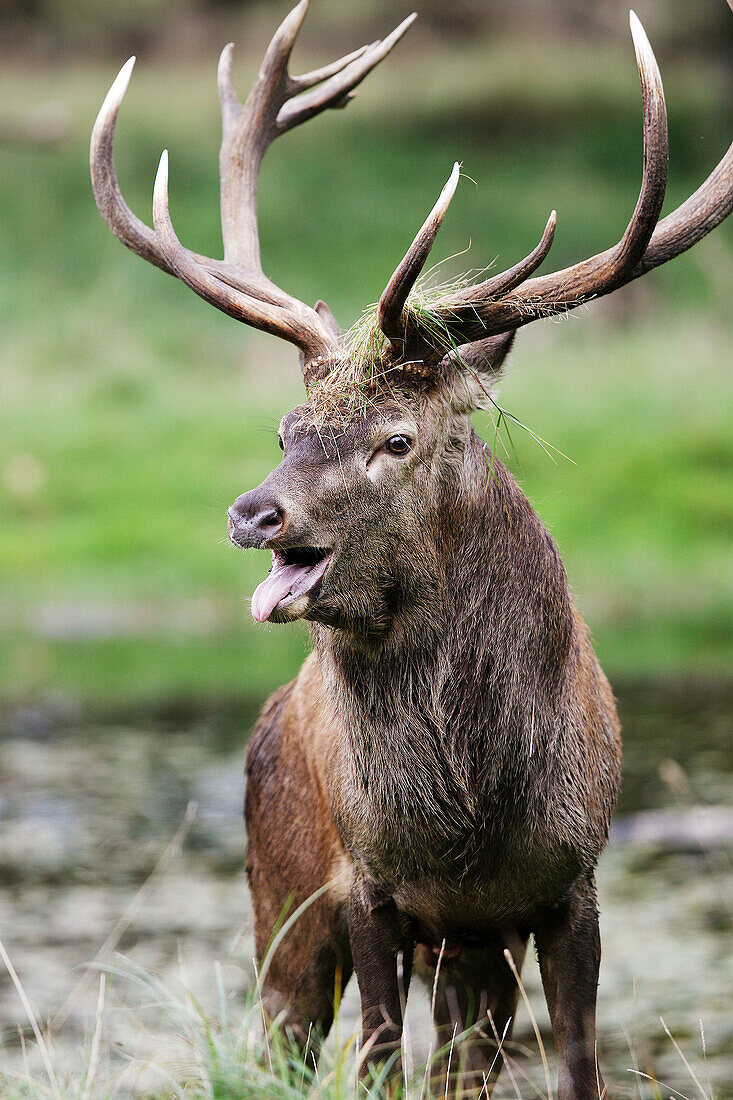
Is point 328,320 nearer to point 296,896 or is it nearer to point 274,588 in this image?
point 274,588

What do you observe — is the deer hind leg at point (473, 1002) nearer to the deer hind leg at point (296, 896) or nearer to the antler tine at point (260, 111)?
the deer hind leg at point (296, 896)

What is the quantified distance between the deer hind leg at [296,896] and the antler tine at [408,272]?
1.48 metres

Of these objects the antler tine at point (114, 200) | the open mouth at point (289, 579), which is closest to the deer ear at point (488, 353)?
the open mouth at point (289, 579)

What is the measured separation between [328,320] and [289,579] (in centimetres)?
109

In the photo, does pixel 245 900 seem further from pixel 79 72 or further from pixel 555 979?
pixel 79 72

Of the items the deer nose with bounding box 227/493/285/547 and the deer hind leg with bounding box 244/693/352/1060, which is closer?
the deer nose with bounding box 227/493/285/547

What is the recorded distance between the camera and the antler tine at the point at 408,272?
3.99 metres

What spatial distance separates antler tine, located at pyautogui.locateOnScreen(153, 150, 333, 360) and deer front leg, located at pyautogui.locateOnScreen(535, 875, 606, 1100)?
5.27ft

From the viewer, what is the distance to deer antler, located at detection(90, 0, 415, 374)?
4.51m

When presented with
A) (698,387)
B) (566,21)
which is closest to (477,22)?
(566,21)

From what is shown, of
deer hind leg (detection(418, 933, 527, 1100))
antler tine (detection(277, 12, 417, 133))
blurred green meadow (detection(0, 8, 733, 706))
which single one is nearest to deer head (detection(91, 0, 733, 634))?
deer hind leg (detection(418, 933, 527, 1100))

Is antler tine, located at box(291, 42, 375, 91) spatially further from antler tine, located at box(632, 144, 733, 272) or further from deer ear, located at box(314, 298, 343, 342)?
antler tine, located at box(632, 144, 733, 272)

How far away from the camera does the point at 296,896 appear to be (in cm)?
Answer: 494

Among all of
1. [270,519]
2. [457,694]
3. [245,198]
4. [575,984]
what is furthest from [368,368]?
[575,984]
